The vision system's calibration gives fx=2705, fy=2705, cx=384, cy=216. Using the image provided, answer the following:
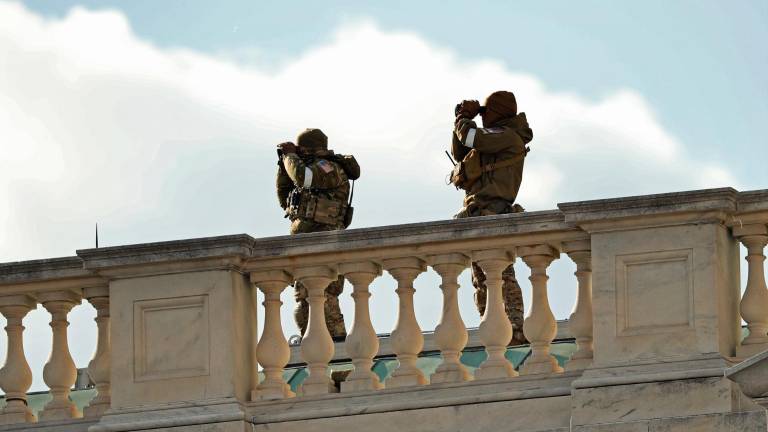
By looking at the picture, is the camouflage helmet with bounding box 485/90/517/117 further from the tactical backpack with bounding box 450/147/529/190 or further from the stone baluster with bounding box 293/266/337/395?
the stone baluster with bounding box 293/266/337/395

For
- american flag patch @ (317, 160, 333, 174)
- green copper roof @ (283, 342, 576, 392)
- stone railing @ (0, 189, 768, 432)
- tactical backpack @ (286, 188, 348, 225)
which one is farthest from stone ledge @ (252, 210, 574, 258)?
tactical backpack @ (286, 188, 348, 225)

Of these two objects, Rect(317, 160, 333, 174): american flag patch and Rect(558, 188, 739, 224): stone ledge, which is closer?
Rect(558, 188, 739, 224): stone ledge

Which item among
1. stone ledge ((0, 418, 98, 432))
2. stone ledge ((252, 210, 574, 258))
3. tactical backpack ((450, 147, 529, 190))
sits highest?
tactical backpack ((450, 147, 529, 190))

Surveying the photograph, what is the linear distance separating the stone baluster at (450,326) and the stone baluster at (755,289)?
162cm

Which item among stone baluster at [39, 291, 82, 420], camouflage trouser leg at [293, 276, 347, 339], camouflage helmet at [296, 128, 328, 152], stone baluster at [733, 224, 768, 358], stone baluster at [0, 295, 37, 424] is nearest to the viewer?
stone baluster at [733, 224, 768, 358]

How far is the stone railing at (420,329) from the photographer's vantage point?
15039mm

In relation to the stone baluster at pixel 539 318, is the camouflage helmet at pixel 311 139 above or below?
above

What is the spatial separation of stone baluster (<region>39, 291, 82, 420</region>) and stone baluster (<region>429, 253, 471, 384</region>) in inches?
90.3

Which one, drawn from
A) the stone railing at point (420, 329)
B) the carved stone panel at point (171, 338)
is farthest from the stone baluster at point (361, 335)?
the carved stone panel at point (171, 338)

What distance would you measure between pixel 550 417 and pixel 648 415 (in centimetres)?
63

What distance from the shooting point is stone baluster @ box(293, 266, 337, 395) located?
15.9m

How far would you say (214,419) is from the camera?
51.4ft

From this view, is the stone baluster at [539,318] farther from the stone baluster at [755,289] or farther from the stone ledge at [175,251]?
the stone ledge at [175,251]

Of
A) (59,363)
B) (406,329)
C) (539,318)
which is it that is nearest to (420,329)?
(406,329)
